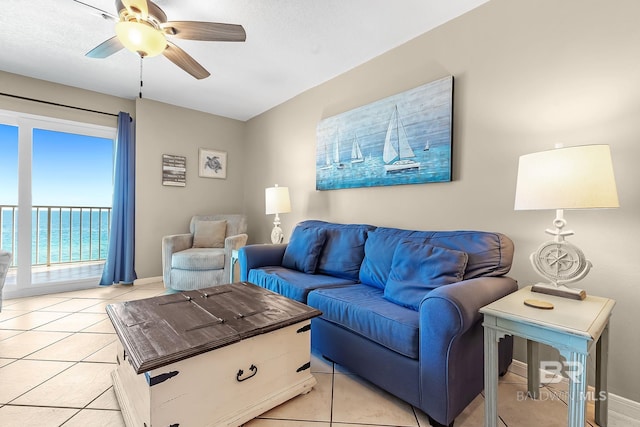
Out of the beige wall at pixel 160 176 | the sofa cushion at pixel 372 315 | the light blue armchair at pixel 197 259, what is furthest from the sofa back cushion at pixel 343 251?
the beige wall at pixel 160 176

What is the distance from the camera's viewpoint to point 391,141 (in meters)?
2.42

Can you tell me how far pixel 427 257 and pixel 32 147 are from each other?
14.1ft

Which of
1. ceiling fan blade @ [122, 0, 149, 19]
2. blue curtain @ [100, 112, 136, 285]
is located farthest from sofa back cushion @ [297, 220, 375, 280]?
blue curtain @ [100, 112, 136, 285]

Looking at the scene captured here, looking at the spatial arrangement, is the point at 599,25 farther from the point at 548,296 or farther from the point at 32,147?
the point at 32,147

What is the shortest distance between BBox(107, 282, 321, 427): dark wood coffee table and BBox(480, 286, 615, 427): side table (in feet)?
2.76

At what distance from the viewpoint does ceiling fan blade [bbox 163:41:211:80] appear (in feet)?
6.29

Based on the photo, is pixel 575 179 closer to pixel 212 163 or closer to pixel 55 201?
pixel 212 163

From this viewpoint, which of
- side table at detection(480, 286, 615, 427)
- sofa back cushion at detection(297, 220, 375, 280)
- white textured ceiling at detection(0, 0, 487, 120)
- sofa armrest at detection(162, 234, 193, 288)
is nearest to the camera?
side table at detection(480, 286, 615, 427)

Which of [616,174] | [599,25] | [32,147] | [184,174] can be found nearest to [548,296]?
[616,174]

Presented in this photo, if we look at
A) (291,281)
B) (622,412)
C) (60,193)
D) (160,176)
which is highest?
(160,176)

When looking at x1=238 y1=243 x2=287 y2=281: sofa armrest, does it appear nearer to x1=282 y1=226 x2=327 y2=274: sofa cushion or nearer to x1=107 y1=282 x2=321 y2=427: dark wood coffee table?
x1=282 y1=226 x2=327 y2=274: sofa cushion

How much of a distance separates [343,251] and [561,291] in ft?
4.46

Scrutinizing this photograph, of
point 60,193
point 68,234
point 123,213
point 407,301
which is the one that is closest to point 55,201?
point 60,193

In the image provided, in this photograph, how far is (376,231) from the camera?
2211 mm
